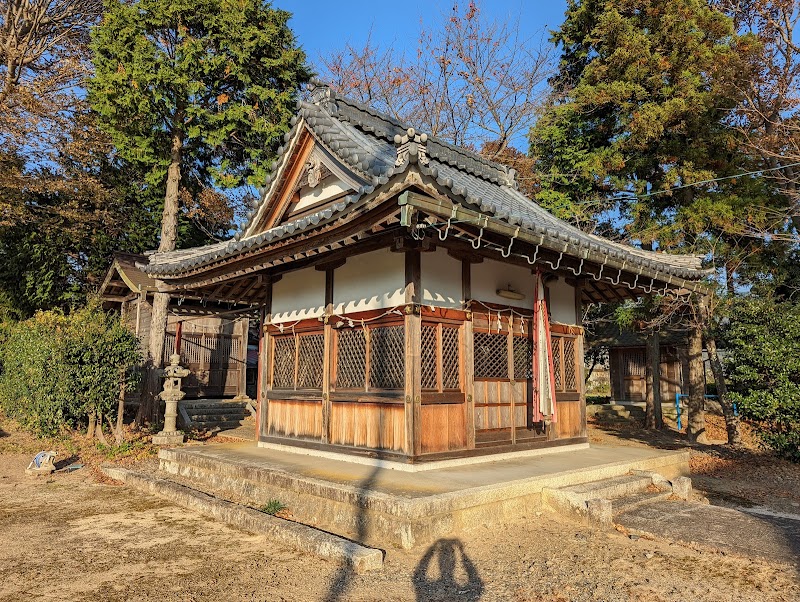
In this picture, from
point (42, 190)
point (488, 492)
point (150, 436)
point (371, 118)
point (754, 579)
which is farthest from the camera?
point (42, 190)

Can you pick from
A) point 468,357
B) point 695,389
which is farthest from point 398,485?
point 695,389

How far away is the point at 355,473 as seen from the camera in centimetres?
727

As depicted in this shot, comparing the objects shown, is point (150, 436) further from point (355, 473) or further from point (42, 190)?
point (42, 190)

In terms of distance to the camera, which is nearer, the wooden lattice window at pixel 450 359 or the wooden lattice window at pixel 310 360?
the wooden lattice window at pixel 450 359

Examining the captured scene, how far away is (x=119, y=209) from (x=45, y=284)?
424 cm

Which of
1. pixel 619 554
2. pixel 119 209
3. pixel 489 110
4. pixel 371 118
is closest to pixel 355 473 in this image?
pixel 619 554

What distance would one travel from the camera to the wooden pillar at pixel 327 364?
8.75 meters

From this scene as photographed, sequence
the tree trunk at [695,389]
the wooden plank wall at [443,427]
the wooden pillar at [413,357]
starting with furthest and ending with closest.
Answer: the tree trunk at [695,389] → the wooden plank wall at [443,427] → the wooden pillar at [413,357]

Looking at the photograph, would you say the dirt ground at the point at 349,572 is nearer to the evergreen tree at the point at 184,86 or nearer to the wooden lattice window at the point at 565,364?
the wooden lattice window at the point at 565,364

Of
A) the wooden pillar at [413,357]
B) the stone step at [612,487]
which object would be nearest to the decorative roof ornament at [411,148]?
the wooden pillar at [413,357]

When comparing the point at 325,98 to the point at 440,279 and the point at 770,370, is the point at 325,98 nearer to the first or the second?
the point at 440,279

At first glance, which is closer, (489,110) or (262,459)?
(262,459)

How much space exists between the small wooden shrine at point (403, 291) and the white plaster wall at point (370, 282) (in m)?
0.03

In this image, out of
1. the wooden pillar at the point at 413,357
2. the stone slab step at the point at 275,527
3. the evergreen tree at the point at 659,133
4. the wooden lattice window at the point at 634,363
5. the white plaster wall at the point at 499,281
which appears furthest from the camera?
the wooden lattice window at the point at 634,363
